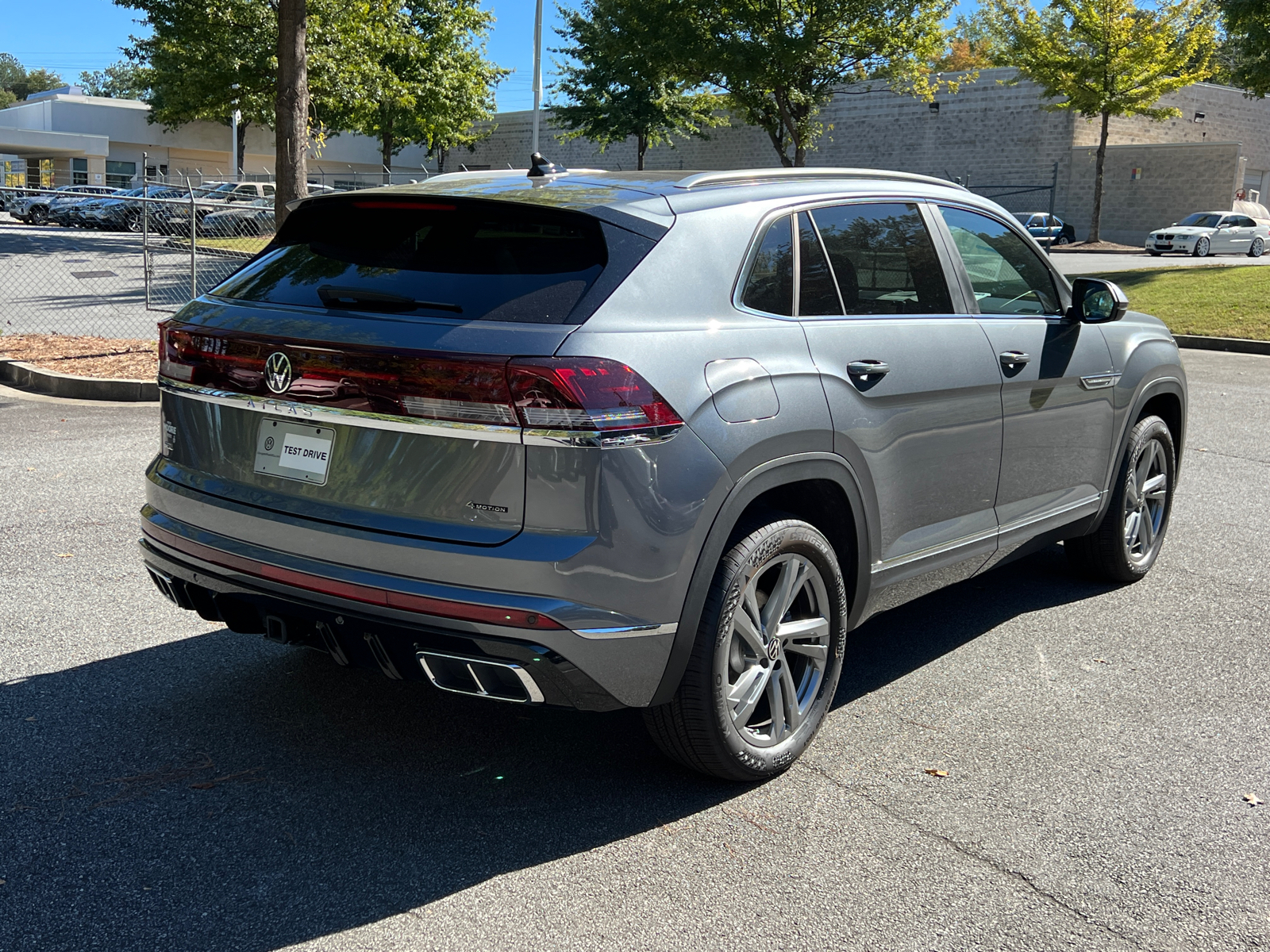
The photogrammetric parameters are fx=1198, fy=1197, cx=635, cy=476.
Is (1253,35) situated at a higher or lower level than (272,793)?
higher

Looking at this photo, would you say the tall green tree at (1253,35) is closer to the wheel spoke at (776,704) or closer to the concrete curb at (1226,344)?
the concrete curb at (1226,344)

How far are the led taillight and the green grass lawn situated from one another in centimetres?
1731

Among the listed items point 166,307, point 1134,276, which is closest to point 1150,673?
point 166,307

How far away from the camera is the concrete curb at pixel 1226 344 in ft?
56.7

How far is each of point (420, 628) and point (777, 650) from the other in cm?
115

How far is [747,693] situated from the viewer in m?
3.59

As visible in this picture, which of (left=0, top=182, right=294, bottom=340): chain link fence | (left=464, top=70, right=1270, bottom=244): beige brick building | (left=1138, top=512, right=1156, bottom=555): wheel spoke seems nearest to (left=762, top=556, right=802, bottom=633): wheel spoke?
(left=1138, top=512, right=1156, bottom=555): wheel spoke

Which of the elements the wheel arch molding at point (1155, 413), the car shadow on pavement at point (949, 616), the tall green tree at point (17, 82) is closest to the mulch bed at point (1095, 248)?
the wheel arch molding at point (1155, 413)

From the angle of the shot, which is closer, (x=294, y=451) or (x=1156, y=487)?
(x=294, y=451)

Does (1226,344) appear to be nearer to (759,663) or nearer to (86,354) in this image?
(86,354)

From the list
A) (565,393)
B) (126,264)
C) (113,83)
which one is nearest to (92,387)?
(565,393)

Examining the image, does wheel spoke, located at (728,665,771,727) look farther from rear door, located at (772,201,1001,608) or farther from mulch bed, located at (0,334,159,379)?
mulch bed, located at (0,334,159,379)

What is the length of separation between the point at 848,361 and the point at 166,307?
591 inches

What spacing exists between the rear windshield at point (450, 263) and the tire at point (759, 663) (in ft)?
3.02
